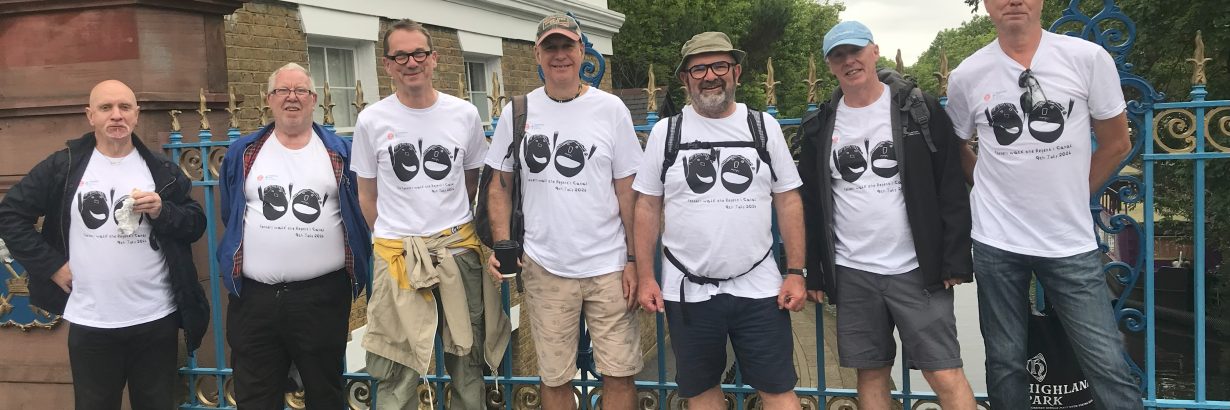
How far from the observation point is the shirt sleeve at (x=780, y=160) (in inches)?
146

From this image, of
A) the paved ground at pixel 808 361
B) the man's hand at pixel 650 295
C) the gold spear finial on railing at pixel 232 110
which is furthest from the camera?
the paved ground at pixel 808 361

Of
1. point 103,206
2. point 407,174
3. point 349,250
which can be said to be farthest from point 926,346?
point 103,206

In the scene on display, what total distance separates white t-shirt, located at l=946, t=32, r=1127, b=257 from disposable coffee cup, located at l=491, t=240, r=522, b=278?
6.03 feet

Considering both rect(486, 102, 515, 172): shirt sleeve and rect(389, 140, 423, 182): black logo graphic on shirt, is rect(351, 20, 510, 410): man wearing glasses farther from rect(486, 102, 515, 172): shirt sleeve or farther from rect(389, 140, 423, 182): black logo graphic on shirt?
rect(486, 102, 515, 172): shirt sleeve

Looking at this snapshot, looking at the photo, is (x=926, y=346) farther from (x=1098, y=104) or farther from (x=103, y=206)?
(x=103, y=206)

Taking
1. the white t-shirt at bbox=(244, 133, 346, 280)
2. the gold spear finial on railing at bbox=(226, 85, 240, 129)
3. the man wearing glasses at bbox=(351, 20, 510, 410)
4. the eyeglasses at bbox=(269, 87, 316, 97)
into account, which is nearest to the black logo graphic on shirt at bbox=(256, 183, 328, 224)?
the white t-shirt at bbox=(244, 133, 346, 280)

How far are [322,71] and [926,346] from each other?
7128mm

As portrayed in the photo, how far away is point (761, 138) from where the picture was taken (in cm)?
372

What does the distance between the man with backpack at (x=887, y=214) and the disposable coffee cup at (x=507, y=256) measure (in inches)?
48.7

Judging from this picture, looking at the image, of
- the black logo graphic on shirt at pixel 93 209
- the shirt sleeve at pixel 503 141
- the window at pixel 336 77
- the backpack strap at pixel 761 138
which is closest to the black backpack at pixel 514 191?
the shirt sleeve at pixel 503 141

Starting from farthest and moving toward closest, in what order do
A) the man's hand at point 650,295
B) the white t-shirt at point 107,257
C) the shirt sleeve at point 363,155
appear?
the white t-shirt at point 107,257
the shirt sleeve at point 363,155
the man's hand at point 650,295

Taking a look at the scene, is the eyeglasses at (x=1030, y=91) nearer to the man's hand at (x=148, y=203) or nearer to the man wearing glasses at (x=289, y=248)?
the man wearing glasses at (x=289, y=248)

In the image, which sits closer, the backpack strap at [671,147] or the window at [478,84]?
the backpack strap at [671,147]

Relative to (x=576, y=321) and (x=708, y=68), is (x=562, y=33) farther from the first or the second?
(x=576, y=321)
